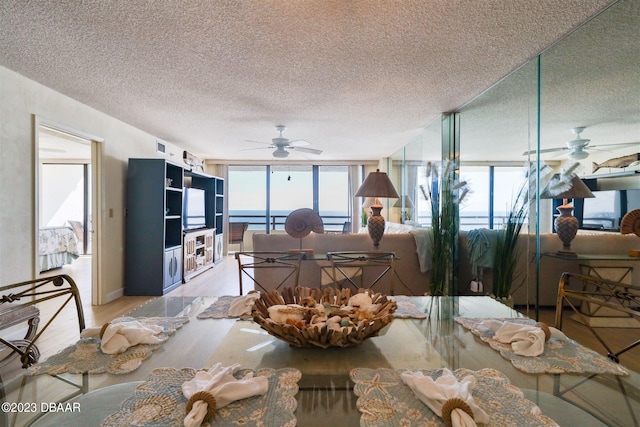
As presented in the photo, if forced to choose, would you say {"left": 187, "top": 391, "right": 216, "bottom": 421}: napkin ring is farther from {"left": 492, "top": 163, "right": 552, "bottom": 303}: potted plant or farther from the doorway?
the doorway

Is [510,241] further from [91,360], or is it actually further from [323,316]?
[91,360]

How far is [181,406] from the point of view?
70 cm

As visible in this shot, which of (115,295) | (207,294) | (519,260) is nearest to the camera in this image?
(519,260)

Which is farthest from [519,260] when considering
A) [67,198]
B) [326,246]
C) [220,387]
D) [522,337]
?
[67,198]

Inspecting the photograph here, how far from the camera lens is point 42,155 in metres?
7.20

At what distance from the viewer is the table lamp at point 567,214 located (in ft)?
7.64

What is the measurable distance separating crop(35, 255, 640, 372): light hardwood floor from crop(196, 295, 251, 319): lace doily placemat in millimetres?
1353

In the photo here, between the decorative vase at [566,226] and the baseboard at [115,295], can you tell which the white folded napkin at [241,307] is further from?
the baseboard at [115,295]

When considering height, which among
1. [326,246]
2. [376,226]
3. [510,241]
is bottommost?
[326,246]

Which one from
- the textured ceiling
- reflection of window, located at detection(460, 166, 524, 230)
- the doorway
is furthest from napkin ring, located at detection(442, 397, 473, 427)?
the doorway

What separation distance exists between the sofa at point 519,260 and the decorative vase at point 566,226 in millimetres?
33

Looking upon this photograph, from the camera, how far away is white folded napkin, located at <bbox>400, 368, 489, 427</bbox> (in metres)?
0.62

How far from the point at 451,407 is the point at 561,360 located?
53 cm

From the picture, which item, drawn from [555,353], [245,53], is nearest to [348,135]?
[245,53]
